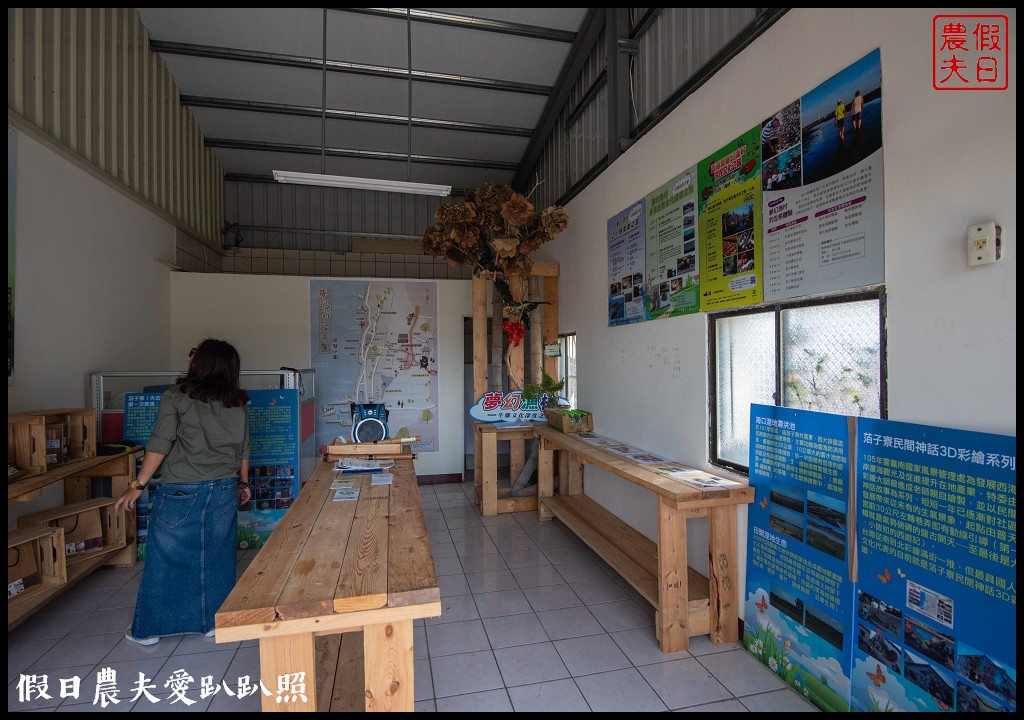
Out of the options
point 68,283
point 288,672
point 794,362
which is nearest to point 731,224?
point 794,362

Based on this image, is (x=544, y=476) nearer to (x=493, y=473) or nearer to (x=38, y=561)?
(x=493, y=473)

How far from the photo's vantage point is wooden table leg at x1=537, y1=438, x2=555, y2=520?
193 inches

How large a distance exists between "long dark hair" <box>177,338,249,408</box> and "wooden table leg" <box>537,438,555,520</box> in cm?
282

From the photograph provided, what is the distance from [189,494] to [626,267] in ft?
10.7

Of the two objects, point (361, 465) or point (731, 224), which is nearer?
point (731, 224)

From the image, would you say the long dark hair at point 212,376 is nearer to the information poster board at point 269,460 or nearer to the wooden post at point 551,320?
the information poster board at point 269,460

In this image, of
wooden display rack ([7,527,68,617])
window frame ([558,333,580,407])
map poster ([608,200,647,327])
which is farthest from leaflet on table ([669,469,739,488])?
wooden display rack ([7,527,68,617])

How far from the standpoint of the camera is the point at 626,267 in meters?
4.00

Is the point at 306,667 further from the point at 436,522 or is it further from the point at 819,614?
the point at 436,522

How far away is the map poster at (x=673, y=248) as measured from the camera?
3.15m

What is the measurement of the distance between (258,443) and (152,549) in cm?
145

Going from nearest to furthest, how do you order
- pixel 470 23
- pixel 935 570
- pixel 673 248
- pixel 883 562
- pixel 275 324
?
1. pixel 935 570
2. pixel 883 562
3. pixel 673 248
4. pixel 470 23
5. pixel 275 324

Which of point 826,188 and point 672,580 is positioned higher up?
point 826,188

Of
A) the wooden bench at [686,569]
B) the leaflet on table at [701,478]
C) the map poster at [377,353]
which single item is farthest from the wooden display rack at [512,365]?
the leaflet on table at [701,478]
